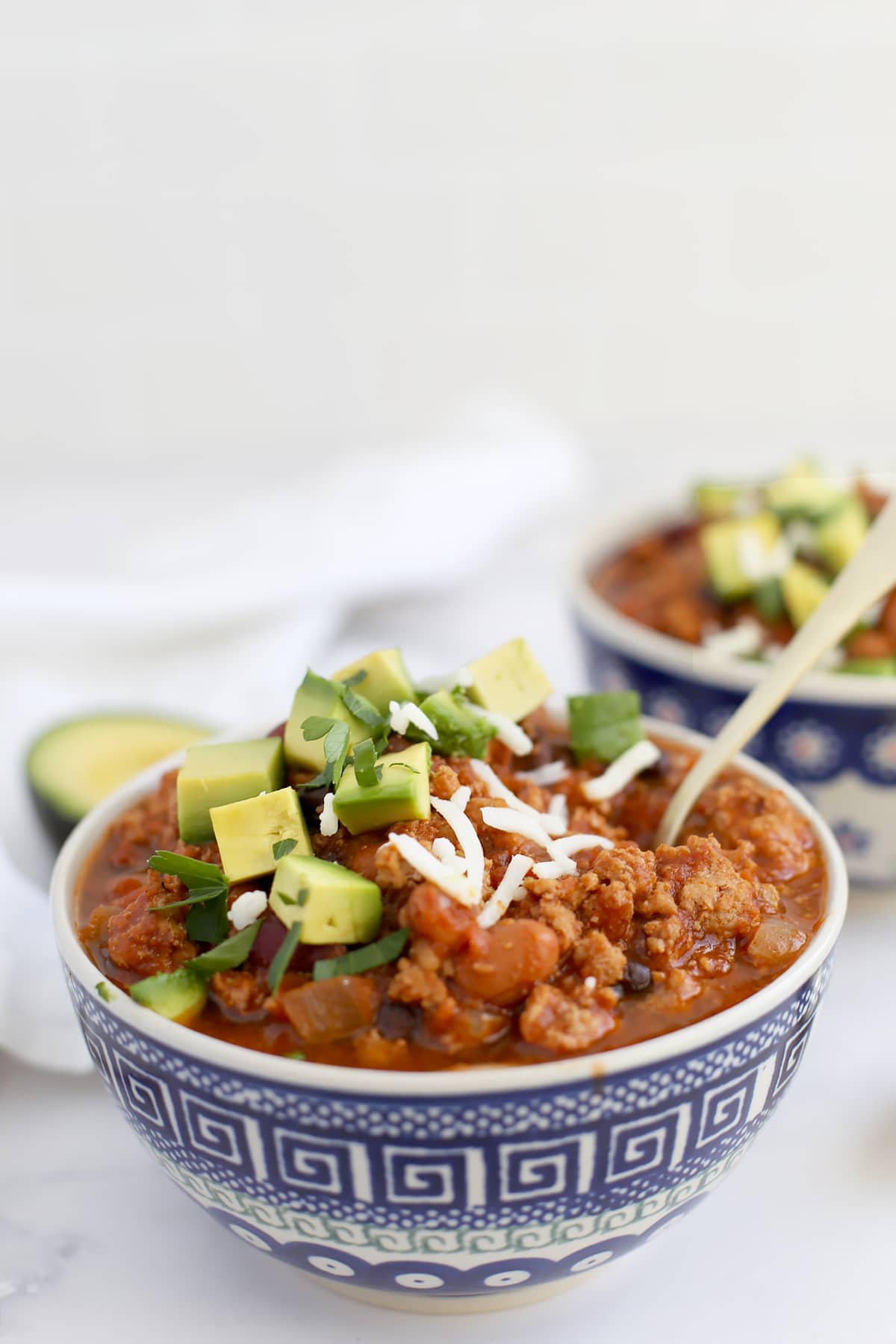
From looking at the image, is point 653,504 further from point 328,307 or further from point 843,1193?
point 328,307

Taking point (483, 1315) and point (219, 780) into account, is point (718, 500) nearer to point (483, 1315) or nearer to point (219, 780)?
point (219, 780)

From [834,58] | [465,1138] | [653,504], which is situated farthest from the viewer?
[834,58]

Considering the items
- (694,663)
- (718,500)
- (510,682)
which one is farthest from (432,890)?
(718,500)

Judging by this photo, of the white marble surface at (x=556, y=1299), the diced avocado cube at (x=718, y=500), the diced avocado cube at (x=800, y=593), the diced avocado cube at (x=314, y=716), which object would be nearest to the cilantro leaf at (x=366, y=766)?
the diced avocado cube at (x=314, y=716)

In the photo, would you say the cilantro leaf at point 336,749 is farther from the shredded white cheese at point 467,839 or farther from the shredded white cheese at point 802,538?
the shredded white cheese at point 802,538

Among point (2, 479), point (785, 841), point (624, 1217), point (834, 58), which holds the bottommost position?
point (2, 479)

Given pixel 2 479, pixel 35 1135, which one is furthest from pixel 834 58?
pixel 35 1135

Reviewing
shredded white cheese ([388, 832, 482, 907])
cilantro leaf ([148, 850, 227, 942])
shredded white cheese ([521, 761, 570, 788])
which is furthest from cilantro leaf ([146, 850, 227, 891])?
shredded white cheese ([521, 761, 570, 788])

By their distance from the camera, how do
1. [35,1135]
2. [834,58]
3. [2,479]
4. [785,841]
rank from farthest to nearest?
[2,479] → [834,58] → [35,1135] → [785,841]
